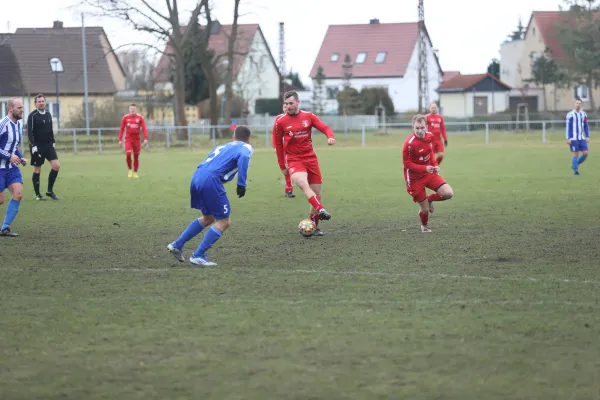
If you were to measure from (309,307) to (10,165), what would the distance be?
651cm

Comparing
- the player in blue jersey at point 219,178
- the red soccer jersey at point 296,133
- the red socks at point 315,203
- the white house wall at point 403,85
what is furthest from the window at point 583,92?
the player in blue jersey at point 219,178

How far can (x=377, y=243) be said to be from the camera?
10.9 meters

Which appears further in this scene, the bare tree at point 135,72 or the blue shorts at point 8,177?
the bare tree at point 135,72

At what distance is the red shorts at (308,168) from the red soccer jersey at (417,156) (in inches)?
50.3

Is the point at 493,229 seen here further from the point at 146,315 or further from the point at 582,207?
the point at 146,315

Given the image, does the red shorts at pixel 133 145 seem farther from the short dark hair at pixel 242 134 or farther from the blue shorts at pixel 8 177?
the short dark hair at pixel 242 134

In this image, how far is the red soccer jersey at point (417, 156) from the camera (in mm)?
11711

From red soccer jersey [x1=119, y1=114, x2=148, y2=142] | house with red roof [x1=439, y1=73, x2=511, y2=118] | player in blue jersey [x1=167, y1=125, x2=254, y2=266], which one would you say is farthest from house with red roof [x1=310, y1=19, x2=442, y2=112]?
player in blue jersey [x1=167, y1=125, x2=254, y2=266]

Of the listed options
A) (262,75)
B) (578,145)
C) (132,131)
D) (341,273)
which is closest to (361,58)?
(262,75)

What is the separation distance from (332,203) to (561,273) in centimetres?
815

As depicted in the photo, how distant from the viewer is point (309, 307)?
7062mm

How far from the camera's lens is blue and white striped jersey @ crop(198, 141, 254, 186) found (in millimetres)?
8844

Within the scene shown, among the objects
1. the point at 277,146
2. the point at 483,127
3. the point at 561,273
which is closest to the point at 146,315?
the point at 561,273

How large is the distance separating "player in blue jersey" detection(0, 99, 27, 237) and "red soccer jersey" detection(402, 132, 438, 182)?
4.99m
